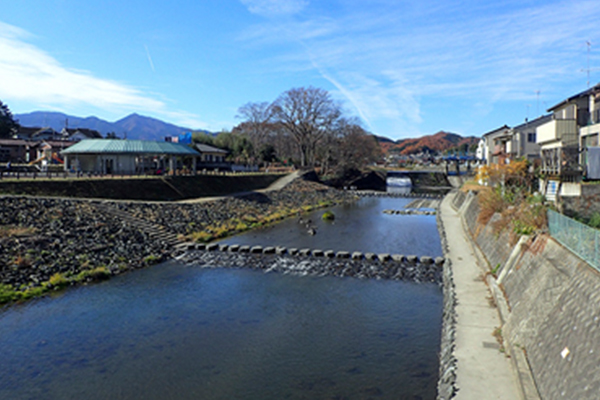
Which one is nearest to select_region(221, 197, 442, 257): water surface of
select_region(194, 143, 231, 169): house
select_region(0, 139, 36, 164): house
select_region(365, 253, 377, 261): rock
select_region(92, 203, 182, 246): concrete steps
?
select_region(365, 253, 377, 261): rock

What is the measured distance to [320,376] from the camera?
11.2 m

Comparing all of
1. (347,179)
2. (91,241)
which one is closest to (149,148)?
(91,241)

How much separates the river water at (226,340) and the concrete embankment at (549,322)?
90.0 inches

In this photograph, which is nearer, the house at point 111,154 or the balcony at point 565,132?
the balcony at point 565,132

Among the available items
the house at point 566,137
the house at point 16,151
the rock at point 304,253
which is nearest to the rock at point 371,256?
the rock at point 304,253

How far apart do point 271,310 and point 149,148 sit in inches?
1411

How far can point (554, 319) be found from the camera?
8969 millimetres

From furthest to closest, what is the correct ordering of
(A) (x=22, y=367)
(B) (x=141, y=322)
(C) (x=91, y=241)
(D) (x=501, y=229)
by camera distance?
(C) (x=91, y=241)
(D) (x=501, y=229)
(B) (x=141, y=322)
(A) (x=22, y=367)

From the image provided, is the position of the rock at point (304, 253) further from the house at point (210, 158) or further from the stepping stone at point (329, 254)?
the house at point (210, 158)

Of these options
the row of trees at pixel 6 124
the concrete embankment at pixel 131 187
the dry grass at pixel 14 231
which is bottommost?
the dry grass at pixel 14 231

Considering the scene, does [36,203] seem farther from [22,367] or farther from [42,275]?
[22,367]

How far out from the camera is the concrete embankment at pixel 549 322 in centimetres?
721

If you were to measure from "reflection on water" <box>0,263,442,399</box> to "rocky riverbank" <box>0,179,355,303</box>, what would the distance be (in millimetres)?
2131

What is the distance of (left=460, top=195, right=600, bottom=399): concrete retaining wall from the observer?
7141 millimetres
